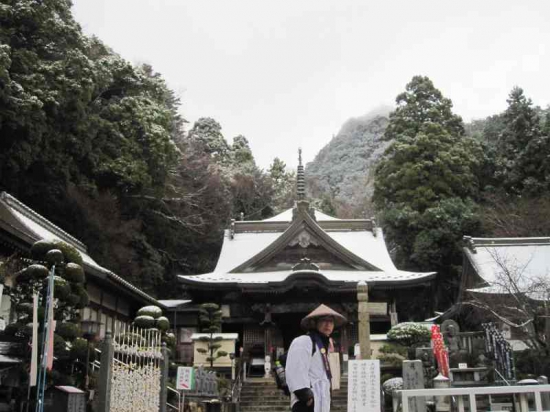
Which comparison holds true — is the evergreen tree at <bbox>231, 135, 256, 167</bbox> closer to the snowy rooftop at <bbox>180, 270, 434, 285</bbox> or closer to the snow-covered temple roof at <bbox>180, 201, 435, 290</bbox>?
the snow-covered temple roof at <bbox>180, 201, 435, 290</bbox>

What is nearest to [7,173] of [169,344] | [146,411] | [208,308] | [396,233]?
[208,308]

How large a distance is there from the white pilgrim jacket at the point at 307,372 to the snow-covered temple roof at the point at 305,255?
14.9m

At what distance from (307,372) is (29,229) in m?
11.6

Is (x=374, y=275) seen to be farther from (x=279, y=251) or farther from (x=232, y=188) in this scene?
(x=232, y=188)

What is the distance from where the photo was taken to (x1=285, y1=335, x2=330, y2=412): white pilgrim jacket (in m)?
5.35

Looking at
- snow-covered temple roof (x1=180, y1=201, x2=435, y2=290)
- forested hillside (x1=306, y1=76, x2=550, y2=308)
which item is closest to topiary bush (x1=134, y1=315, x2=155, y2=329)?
snow-covered temple roof (x1=180, y1=201, x2=435, y2=290)

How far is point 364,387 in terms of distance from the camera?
841 centimetres

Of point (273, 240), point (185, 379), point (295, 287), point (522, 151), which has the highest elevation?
point (522, 151)

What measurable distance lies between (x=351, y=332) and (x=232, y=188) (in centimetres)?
1894

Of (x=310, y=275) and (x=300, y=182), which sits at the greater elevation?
(x=300, y=182)

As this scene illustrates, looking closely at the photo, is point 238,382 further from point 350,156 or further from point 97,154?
point 350,156

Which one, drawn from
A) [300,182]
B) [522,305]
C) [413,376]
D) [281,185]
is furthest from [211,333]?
[281,185]

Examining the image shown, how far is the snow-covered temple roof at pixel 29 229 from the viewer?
12.9 metres

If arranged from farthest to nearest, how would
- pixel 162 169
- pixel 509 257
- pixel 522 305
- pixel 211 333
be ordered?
pixel 162 169 < pixel 509 257 < pixel 211 333 < pixel 522 305
